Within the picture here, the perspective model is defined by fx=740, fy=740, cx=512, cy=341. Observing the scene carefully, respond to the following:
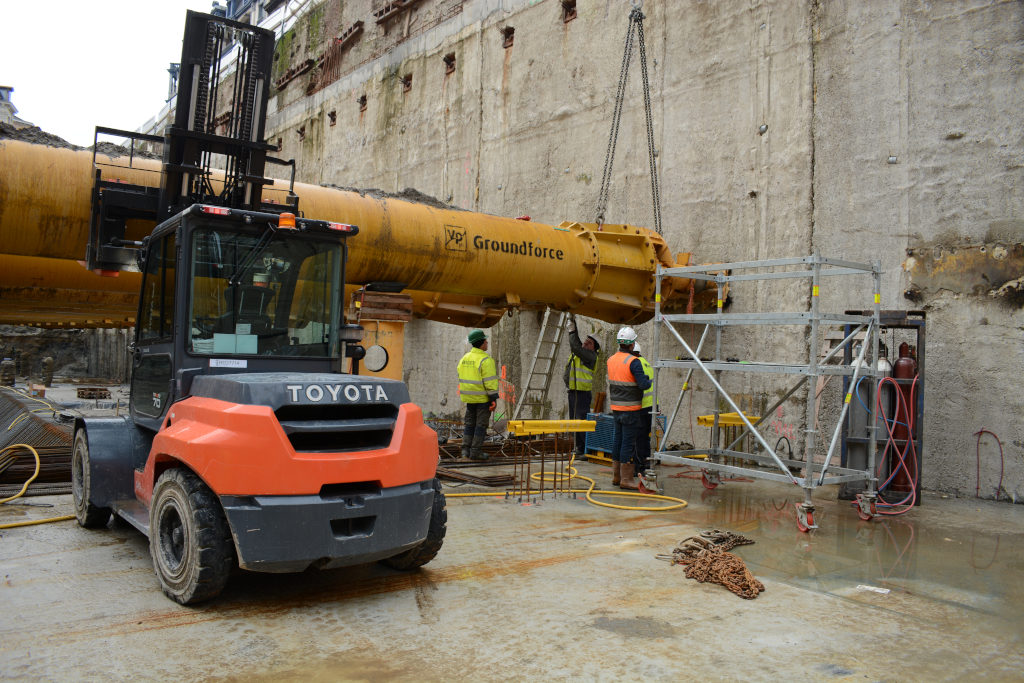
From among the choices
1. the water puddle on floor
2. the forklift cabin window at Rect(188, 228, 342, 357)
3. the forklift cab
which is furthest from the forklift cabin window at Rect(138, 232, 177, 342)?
the water puddle on floor

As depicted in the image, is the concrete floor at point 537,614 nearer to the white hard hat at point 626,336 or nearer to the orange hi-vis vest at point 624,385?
the orange hi-vis vest at point 624,385

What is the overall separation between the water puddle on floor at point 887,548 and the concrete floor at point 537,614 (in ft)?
0.09

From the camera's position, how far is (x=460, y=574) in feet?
16.1

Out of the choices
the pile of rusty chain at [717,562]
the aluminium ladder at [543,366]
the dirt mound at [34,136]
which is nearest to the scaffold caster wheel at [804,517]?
the pile of rusty chain at [717,562]

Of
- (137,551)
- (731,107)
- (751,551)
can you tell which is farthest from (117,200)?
(731,107)

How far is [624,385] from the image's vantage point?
313 inches

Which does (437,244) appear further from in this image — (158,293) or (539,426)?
(158,293)

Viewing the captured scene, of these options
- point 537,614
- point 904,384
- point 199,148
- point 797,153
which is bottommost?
point 537,614

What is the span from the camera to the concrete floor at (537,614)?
3.45m

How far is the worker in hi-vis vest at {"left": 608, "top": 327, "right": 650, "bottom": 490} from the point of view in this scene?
793cm

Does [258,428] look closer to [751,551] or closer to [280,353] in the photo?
[280,353]

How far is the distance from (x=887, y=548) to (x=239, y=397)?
4.96 m

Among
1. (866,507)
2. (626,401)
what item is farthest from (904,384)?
(626,401)

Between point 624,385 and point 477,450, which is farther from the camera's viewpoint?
point 477,450
